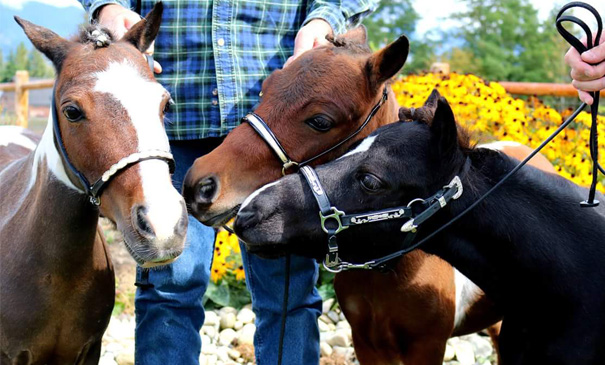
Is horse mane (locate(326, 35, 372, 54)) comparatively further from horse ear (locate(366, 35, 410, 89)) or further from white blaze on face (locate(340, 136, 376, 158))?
white blaze on face (locate(340, 136, 376, 158))

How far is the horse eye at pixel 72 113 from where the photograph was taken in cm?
252

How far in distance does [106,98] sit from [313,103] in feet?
2.60

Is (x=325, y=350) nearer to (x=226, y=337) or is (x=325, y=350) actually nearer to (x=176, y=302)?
(x=226, y=337)

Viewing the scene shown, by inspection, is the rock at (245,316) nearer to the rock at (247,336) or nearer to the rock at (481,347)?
the rock at (247,336)

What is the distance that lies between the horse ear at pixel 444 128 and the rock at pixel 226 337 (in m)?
Answer: 3.15

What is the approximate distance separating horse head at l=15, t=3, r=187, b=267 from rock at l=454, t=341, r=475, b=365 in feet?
10.1

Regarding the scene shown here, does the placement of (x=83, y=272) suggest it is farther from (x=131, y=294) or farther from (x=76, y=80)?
(x=131, y=294)

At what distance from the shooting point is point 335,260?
2.60m

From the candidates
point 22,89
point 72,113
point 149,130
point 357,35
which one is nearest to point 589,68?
point 357,35

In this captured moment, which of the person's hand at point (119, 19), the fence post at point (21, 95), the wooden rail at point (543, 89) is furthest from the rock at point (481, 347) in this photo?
the fence post at point (21, 95)

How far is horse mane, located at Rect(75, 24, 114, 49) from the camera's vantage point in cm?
271

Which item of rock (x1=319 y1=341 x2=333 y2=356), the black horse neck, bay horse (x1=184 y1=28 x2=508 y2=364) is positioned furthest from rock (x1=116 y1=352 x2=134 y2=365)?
the black horse neck

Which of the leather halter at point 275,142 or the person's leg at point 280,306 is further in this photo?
the person's leg at point 280,306

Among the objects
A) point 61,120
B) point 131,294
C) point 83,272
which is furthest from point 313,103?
point 131,294
